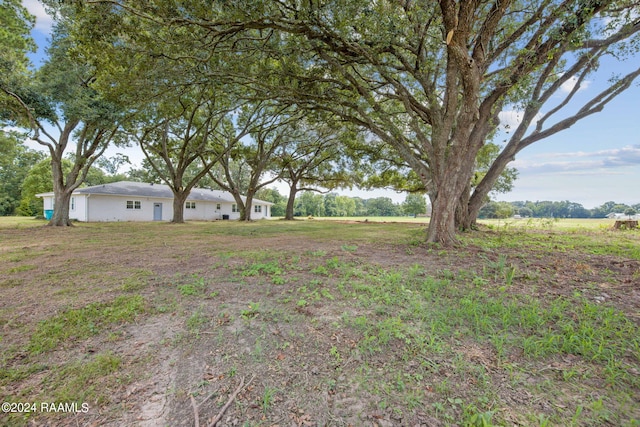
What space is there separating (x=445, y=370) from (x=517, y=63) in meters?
7.14

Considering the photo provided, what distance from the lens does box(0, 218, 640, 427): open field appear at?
1.71 meters

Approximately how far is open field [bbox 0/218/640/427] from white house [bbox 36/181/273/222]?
59.8 feet

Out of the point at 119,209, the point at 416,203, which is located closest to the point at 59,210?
the point at 119,209

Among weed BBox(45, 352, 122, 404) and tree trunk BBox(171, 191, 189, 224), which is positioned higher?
tree trunk BBox(171, 191, 189, 224)

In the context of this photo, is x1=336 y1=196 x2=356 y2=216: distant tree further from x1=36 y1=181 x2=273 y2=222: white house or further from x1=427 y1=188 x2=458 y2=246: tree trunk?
x1=427 y1=188 x2=458 y2=246: tree trunk

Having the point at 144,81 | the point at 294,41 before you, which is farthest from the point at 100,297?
the point at 294,41

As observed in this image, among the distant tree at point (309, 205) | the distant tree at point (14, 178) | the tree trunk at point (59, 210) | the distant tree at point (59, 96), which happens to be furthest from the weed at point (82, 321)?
the distant tree at point (309, 205)

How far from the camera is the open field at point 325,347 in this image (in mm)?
1711

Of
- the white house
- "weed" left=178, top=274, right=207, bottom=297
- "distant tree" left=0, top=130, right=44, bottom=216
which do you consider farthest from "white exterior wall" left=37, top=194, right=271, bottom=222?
"weed" left=178, top=274, right=207, bottom=297

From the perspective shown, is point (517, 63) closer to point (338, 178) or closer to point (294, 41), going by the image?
point (294, 41)

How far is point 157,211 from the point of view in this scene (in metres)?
22.7

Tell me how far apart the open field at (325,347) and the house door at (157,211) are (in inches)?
786

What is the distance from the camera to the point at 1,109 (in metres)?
10.6

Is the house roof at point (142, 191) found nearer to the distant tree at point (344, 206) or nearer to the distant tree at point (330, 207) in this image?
the distant tree at point (330, 207)
